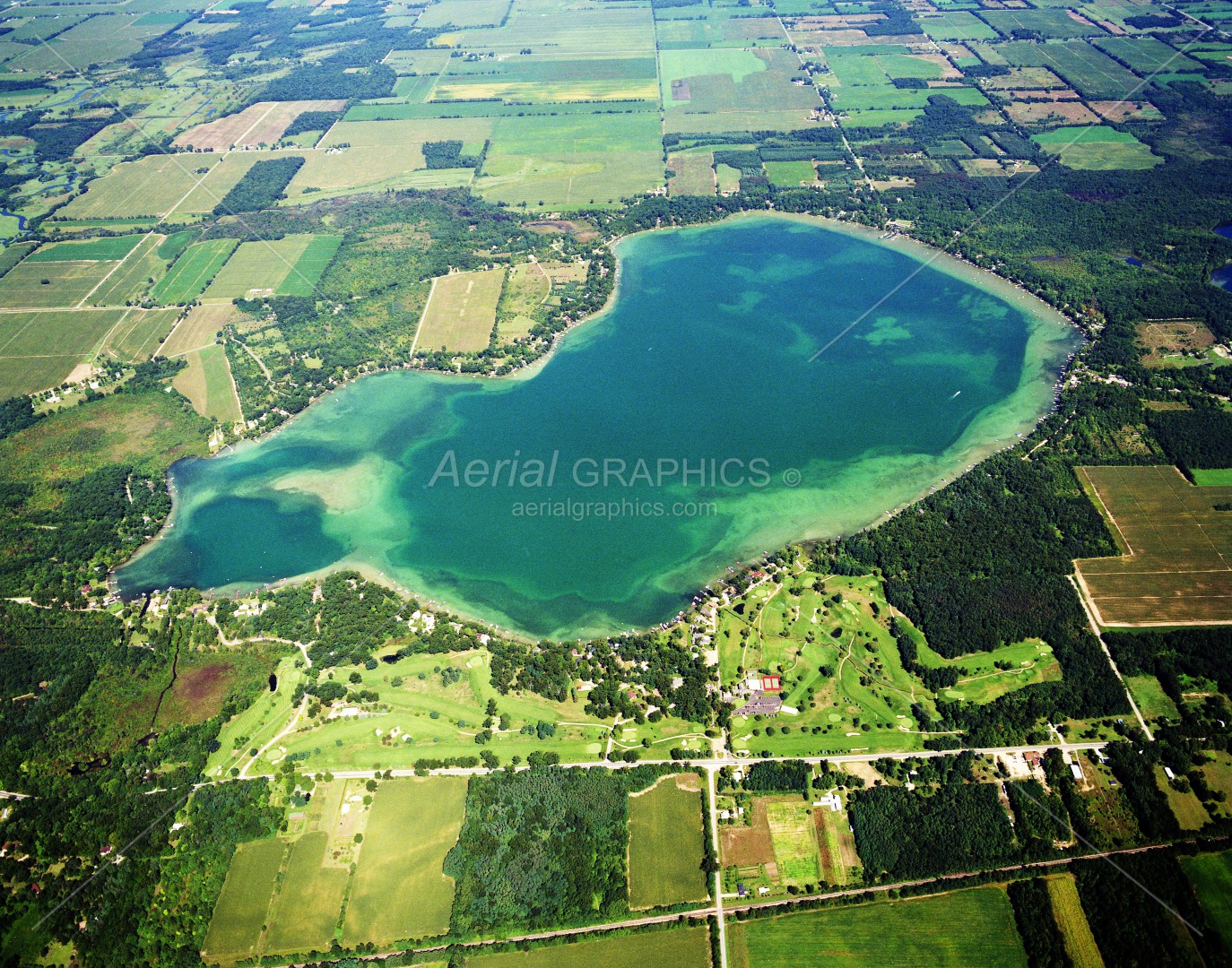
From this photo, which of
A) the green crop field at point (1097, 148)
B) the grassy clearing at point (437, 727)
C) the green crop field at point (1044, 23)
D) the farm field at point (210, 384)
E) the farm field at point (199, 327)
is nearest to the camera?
the grassy clearing at point (437, 727)

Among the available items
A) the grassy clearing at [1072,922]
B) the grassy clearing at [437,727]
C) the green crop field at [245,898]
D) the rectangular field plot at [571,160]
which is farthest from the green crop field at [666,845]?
the rectangular field plot at [571,160]

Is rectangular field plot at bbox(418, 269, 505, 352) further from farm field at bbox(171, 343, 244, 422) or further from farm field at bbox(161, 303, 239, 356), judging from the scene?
farm field at bbox(161, 303, 239, 356)

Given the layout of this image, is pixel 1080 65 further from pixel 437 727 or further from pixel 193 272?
pixel 437 727

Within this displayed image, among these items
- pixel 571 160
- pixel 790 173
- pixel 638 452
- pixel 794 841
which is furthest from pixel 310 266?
pixel 794 841

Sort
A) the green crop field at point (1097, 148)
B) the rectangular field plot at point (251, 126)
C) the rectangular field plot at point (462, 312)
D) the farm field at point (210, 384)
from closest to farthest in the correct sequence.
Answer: the farm field at point (210, 384), the rectangular field plot at point (462, 312), the green crop field at point (1097, 148), the rectangular field plot at point (251, 126)

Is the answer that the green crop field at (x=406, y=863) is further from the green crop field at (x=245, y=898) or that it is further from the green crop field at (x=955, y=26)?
the green crop field at (x=955, y=26)

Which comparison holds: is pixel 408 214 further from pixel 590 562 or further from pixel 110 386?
pixel 590 562

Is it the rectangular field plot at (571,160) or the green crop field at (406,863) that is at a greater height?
the rectangular field plot at (571,160)
